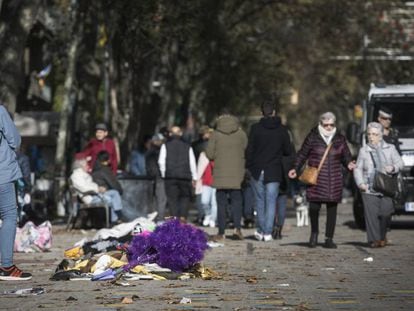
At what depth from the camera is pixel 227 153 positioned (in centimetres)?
1981

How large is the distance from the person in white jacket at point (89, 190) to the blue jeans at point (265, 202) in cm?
415

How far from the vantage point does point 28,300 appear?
11.4 metres

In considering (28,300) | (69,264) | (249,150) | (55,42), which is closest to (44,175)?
(55,42)

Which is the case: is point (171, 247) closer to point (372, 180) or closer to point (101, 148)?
point (372, 180)

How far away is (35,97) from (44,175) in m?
21.4

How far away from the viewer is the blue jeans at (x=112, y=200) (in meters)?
22.7

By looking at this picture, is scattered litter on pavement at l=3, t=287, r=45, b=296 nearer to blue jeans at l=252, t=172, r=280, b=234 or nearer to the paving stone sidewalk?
the paving stone sidewalk

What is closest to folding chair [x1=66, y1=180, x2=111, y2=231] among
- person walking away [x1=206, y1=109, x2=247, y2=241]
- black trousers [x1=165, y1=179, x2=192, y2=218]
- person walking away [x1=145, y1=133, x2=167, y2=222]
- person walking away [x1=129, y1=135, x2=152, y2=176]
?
black trousers [x1=165, y1=179, x2=192, y2=218]

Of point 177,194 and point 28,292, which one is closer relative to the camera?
point 28,292

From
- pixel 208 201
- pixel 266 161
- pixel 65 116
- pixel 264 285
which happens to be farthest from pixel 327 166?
pixel 65 116

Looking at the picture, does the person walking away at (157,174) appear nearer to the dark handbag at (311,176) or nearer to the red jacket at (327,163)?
the red jacket at (327,163)

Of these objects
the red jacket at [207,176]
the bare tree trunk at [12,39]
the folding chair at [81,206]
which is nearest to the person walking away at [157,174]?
the red jacket at [207,176]

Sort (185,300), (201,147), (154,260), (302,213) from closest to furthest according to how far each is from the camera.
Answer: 1. (185,300)
2. (154,260)
3. (302,213)
4. (201,147)

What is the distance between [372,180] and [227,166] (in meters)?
2.74
